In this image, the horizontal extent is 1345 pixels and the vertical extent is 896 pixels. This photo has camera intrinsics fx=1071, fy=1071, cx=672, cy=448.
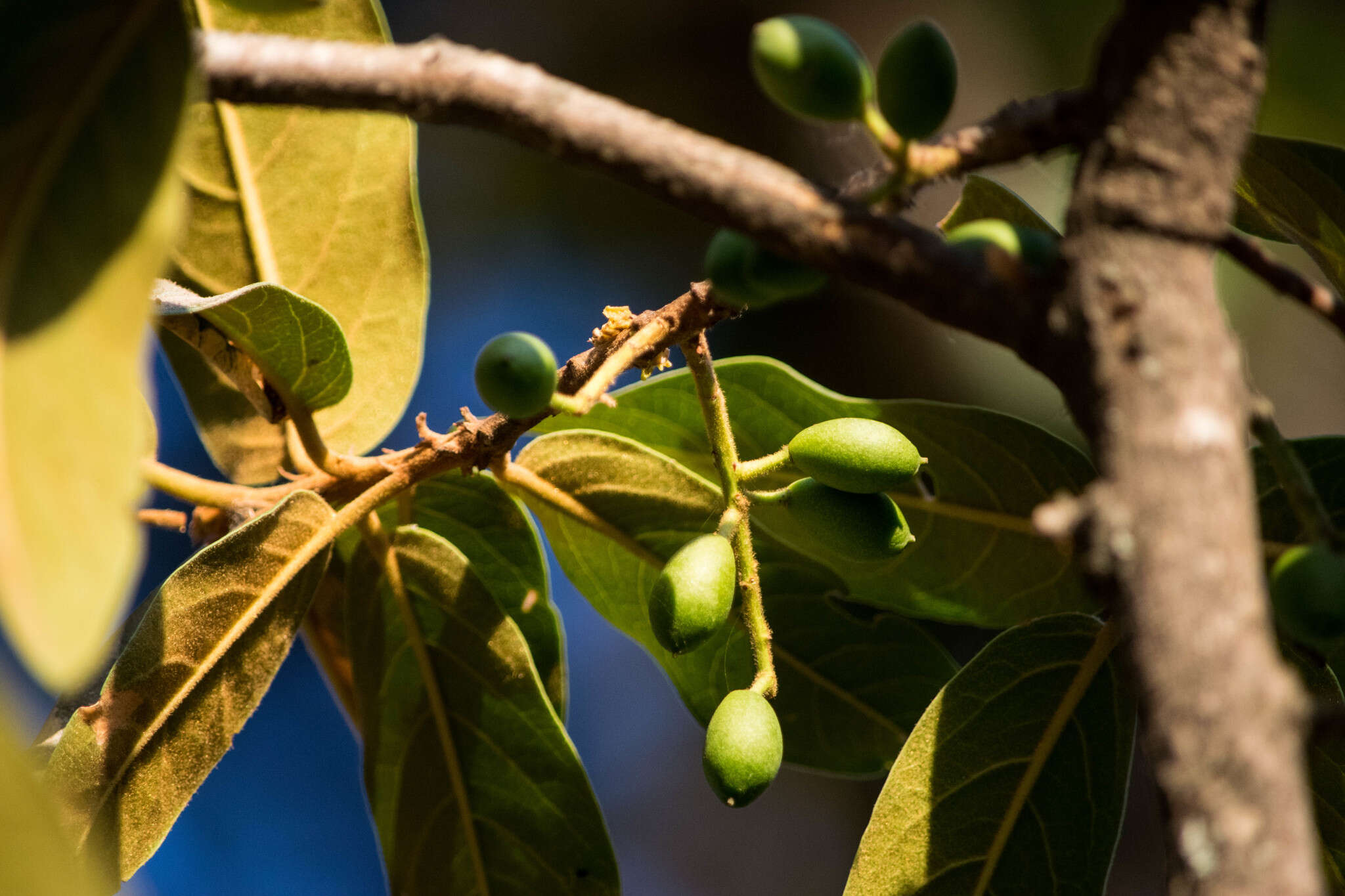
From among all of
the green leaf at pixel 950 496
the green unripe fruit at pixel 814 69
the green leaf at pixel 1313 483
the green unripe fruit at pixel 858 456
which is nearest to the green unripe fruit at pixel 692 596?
the green unripe fruit at pixel 858 456

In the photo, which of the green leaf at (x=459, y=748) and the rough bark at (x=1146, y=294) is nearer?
the rough bark at (x=1146, y=294)

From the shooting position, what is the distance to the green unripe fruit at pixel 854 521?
0.88 m

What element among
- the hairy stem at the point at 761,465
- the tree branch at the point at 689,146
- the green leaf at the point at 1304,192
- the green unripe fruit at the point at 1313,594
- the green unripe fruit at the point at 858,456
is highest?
the tree branch at the point at 689,146

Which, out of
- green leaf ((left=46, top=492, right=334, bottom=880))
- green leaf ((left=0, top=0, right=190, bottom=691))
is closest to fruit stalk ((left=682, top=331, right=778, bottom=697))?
green leaf ((left=46, top=492, right=334, bottom=880))

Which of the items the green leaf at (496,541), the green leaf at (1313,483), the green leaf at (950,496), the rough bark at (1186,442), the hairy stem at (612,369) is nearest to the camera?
the rough bark at (1186,442)

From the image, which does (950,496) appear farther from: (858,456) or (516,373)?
(516,373)

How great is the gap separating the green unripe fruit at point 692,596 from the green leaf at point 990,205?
1.66 feet

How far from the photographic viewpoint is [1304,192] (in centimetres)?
93

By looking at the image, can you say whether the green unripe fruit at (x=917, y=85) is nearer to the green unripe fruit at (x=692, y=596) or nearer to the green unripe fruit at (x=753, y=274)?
the green unripe fruit at (x=753, y=274)

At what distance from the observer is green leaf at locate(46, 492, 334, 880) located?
0.90 metres

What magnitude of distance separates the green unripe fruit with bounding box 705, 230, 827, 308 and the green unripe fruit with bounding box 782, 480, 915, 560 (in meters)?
0.31

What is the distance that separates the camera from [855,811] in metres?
3.58

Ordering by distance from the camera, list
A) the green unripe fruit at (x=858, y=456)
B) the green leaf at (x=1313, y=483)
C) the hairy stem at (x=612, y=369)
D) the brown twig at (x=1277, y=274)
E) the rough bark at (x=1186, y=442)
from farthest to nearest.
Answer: the green leaf at (x=1313, y=483)
the green unripe fruit at (x=858, y=456)
the hairy stem at (x=612, y=369)
the brown twig at (x=1277, y=274)
the rough bark at (x=1186, y=442)

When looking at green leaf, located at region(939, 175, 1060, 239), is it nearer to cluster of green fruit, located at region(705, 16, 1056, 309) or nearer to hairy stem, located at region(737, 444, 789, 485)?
hairy stem, located at region(737, 444, 789, 485)
